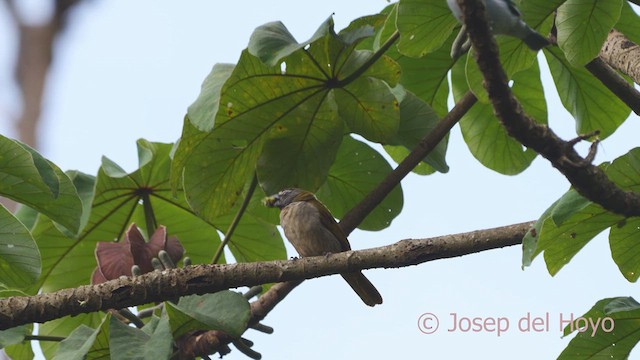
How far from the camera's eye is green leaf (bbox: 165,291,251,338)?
276 cm

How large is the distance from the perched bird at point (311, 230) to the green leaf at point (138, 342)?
1.06 metres

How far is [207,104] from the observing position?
315 cm

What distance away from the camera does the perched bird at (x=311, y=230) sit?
3725mm

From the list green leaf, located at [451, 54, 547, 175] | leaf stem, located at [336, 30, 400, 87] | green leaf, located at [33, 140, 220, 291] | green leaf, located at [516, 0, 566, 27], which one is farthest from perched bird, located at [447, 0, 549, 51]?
green leaf, located at [33, 140, 220, 291]

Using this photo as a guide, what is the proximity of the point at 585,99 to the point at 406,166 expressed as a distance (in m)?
0.90

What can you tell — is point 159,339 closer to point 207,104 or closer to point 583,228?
point 207,104

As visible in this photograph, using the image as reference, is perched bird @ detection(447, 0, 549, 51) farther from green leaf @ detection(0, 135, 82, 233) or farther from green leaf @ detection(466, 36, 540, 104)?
green leaf @ detection(0, 135, 82, 233)

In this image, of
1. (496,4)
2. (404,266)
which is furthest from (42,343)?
(496,4)

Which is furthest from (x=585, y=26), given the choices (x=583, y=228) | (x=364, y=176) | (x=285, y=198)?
(x=285, y=198)

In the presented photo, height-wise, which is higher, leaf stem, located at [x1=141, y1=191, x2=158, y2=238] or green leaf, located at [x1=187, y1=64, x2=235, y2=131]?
green leaf, located at [x1=187, y1=64, x2=235, y2=131]

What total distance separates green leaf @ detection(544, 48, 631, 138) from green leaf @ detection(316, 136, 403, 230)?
748 mm

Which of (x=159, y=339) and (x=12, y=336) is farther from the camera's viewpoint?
(x=12, y=336)

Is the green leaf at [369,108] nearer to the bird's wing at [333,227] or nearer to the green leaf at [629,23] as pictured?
the bird's wing at [333,227]

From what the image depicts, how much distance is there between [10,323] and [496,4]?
146cm
